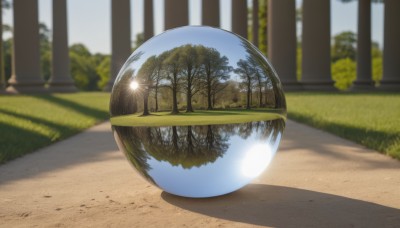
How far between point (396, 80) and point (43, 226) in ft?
195

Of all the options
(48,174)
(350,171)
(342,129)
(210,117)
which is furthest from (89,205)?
(342,129)

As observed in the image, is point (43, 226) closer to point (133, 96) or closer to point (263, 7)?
point (133, 96)

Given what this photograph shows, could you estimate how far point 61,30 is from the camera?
6225 centimetres

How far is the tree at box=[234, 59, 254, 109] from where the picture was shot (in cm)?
726

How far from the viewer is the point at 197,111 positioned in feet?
23.3

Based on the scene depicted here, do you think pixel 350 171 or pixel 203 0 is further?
pixel 203 0

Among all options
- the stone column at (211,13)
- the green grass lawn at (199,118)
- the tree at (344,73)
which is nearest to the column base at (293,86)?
the stone column at (211,13)

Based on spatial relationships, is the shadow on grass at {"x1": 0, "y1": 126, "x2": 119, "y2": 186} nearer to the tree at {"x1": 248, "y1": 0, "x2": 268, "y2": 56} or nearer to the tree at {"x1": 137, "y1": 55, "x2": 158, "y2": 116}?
the tree at {"x1": 137, "y1": 55, "x2": 158, "y2": 116}

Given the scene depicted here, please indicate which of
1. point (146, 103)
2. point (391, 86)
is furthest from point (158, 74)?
point (391, 86)

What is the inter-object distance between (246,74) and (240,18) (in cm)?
7346

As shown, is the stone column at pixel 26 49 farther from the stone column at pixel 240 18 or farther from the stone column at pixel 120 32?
the stone column at pixel 240 18

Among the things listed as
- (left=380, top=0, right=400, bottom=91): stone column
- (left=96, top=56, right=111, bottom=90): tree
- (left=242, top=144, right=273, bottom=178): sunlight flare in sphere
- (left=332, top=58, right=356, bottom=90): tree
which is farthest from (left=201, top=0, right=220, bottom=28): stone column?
(left=96, top=56, right=111, bottom=90): tree

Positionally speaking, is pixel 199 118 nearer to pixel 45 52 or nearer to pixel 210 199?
pixel 210 199

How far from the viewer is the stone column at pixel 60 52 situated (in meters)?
62.1
